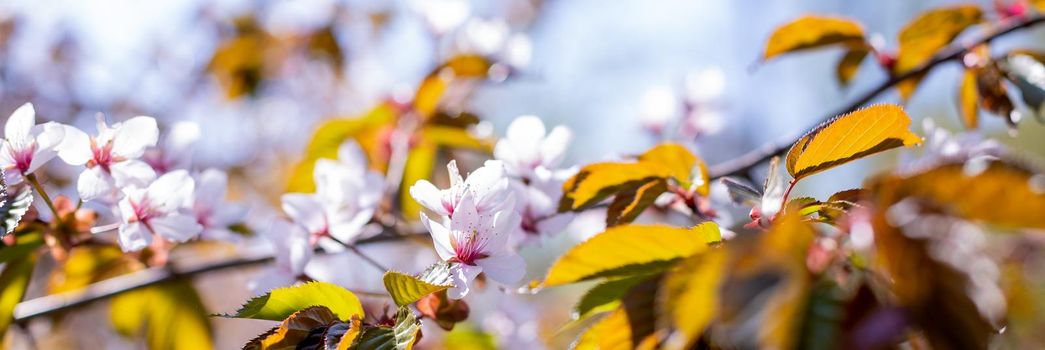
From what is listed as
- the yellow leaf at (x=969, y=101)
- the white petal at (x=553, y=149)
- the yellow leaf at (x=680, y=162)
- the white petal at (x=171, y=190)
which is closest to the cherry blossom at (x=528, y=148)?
the white petal at (x=553, y=149)

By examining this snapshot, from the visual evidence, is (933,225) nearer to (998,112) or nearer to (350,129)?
(998,112)

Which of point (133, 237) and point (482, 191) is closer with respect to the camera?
point (482, 191)

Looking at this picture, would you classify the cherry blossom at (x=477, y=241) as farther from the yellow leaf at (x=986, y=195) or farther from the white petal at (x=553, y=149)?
the yellow leaf at (x=986, y=195)

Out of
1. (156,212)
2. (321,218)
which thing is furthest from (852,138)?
(156,212)

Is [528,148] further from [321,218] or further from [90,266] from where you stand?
[90,266]

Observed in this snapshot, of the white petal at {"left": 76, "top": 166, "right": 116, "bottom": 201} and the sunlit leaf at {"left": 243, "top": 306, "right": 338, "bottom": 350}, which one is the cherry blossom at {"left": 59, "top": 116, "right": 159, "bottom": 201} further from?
the sunlit leaf at {"left": 243, "top": 306, "right": 338, "bottom": 350}

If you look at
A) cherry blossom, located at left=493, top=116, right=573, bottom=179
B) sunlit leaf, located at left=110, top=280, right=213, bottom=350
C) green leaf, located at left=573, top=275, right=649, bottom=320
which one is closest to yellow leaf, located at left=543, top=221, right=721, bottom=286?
green leaf, located at left=573, top=275, right=649, bottom=320
